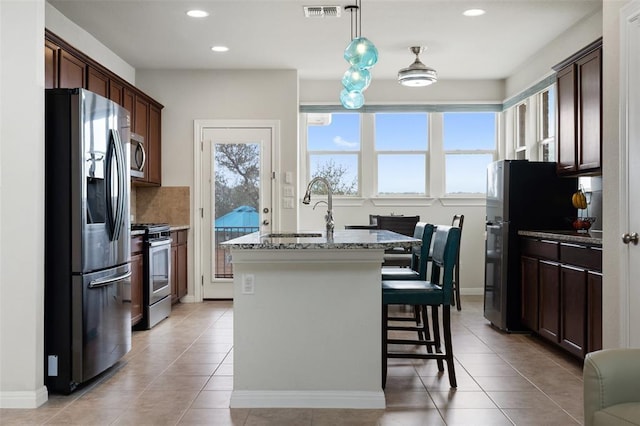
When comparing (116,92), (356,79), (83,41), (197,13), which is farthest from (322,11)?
(83,41)

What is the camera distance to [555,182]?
4.62 m

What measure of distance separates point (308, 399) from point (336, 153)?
14.4 feet

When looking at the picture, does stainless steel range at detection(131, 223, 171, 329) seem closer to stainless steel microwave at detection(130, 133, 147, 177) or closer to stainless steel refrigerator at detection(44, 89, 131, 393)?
stainless steel microwave at detection(130, 133, 147, 177)

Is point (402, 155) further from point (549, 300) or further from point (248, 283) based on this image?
point (248, 283)

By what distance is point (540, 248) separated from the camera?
4.30 meters

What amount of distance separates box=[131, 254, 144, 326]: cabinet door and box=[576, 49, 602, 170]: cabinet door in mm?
3616

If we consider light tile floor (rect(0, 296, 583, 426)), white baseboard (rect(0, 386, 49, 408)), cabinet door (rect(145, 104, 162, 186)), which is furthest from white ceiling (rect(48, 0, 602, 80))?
white baseboard (rect(0, 386, 49, 408))

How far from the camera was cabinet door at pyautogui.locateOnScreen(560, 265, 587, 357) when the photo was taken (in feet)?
11.8

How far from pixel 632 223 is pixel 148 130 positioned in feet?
15.4

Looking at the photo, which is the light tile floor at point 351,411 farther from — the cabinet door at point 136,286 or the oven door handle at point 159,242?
the oven door handle at point 159,242

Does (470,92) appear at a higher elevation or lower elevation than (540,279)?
higher

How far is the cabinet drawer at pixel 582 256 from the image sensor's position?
3440mm

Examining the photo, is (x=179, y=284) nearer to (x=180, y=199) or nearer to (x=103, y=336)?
(x=180, y=199)

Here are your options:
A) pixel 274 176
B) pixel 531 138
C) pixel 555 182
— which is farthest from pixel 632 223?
pixel 274 176
